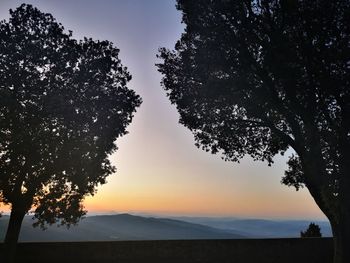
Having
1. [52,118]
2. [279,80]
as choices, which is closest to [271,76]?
[279,80]

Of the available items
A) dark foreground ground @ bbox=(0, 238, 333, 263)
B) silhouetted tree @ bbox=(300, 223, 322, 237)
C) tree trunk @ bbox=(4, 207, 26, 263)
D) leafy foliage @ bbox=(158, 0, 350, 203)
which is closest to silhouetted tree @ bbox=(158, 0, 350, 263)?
leafy foliage @ bbox=(158, 0, 350, 203)

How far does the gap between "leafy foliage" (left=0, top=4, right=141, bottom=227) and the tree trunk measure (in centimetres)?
42

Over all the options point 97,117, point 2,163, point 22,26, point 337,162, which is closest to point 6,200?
point 2,163

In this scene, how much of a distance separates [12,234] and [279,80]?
600 inches

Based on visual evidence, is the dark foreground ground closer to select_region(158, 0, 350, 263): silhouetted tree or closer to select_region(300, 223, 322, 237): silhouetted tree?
select_region(158, 0, 350, 263): silhouetted tree

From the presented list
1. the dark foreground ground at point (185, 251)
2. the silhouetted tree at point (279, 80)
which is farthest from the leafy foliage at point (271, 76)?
the dark foreground ground at point (185, 251)

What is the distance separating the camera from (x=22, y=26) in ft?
70.6

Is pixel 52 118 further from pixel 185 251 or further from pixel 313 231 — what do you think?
pixel 313 231

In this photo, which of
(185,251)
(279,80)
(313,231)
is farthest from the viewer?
(313,231)

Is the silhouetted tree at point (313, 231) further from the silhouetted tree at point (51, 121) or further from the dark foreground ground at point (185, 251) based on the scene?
the silhouetted tree at point (51, 121)

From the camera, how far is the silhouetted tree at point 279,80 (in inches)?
663

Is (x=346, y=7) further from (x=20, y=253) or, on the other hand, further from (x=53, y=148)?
(x=20, y=253)

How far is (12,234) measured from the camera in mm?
20453

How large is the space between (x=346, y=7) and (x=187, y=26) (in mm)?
7530
